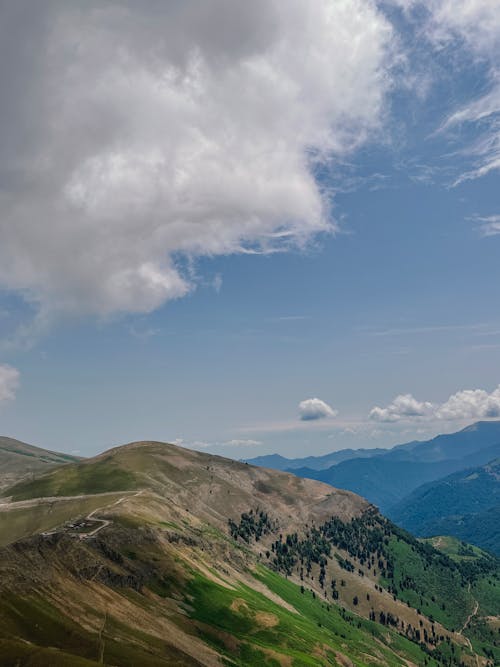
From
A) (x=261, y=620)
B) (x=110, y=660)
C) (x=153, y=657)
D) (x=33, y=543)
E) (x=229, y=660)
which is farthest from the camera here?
(x=261, y=620)

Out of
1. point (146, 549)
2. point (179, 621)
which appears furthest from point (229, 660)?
point (146, 549)

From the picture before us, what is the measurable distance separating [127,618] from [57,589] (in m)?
20.7

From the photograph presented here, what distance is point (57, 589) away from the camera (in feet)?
439

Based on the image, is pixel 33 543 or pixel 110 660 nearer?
pixel 110 660

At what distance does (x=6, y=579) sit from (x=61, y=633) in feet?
82.5

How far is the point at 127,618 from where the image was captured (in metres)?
135

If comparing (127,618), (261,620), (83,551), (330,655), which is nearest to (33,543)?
(83,551)

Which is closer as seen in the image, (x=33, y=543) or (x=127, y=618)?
(x=127, y=618)

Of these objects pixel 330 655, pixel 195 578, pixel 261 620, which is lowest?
pixel 330 655

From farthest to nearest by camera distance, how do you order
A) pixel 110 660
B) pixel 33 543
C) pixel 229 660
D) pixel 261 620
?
pixel 261 620 → pixel 33 543 → pixel 229 660 → pixel 110 660

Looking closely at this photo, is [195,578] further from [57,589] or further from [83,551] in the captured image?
[57,589]

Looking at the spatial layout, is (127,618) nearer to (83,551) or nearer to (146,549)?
(83,551)

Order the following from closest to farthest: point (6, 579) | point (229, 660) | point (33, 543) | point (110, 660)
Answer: point (110, 660) → point (6, 579) → point (229, 660) → point (33, 543)

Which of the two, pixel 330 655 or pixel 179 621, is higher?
pixel 179 621
